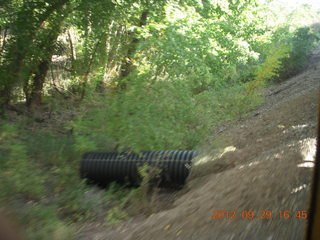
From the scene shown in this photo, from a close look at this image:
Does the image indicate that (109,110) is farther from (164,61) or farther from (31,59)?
(31,59)

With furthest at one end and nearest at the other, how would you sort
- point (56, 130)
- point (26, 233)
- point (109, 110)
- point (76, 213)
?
point (56, 130) → point (109, 110) → point (76, 213) → point (26, 233)

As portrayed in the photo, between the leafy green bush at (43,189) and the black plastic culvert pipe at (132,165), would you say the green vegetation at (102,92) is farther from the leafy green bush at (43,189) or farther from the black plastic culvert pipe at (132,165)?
the black plastic culvert pipe at (132,165)

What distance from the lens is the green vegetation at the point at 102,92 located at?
5.69 m

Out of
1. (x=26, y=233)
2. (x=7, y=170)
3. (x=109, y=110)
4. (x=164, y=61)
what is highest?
(x=164, y=61)

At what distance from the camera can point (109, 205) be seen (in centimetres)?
582

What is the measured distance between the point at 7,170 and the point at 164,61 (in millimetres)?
4606

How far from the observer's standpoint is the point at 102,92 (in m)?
11.9

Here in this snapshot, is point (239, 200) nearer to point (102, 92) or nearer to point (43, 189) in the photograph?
point (43, 189)

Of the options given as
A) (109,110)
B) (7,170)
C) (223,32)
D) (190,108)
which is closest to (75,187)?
(7,170)

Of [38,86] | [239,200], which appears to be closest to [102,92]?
[38,86]
